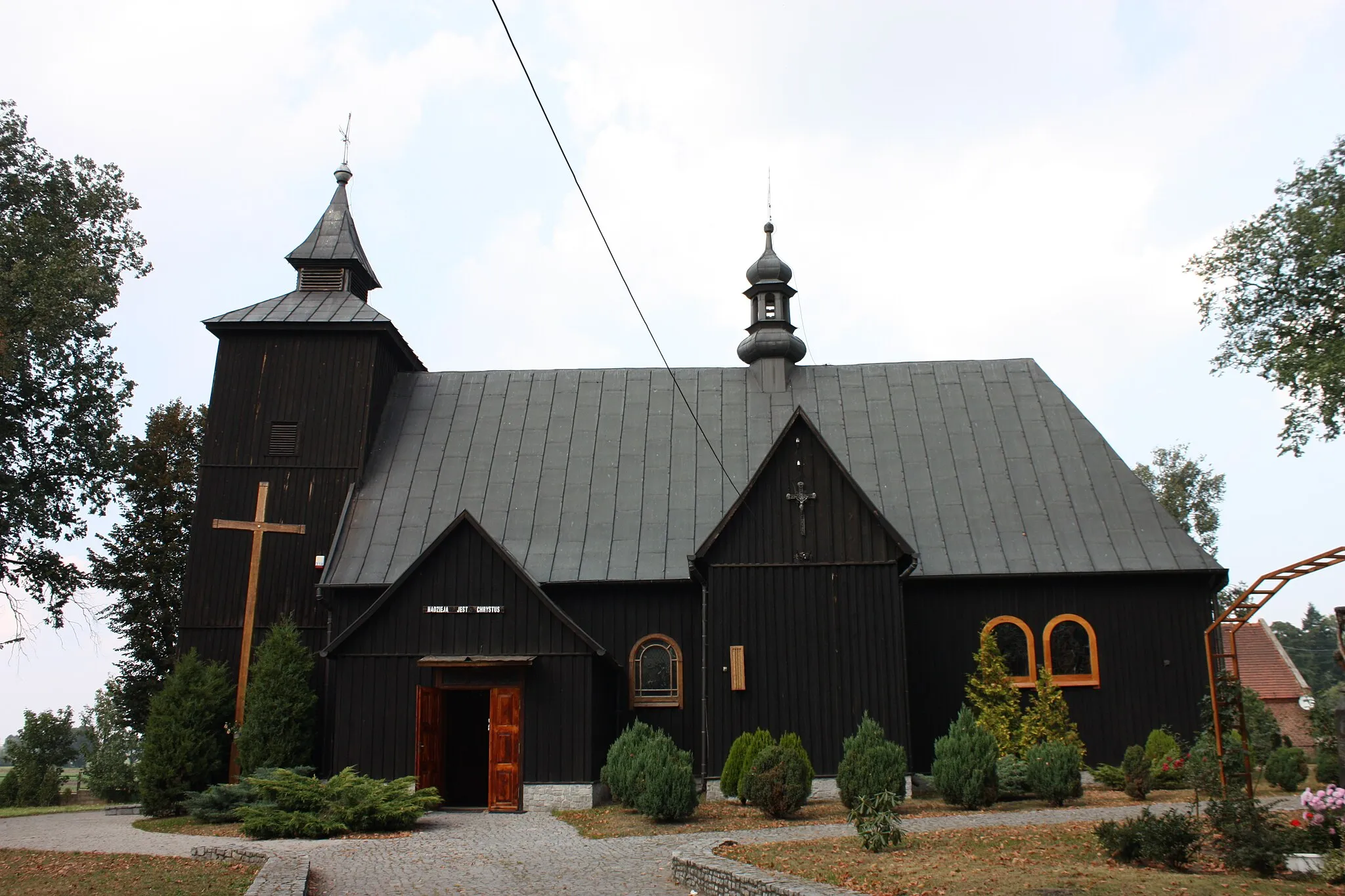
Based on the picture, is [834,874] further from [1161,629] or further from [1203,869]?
[1161,629]

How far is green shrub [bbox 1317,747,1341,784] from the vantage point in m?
17.6

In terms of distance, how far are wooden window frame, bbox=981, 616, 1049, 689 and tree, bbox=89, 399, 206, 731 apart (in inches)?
828

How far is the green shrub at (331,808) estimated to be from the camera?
49.3ft

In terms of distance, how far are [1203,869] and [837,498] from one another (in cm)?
957

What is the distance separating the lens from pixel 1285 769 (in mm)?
18281

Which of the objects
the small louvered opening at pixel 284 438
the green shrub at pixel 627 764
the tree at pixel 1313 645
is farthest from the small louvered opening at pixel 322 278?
the tree at pixel 1313 645

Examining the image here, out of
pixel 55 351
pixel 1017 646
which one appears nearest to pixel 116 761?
pixel 55 351

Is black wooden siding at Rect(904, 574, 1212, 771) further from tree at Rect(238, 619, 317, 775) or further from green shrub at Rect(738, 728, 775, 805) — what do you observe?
tree at Rect(238, 619, 317, 775)

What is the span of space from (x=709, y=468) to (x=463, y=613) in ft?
21.8

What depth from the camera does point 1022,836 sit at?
12.9 m

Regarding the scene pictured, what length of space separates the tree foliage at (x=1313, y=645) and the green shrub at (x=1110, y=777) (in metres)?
72.7

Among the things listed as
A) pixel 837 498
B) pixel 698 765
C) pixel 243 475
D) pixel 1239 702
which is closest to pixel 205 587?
pixel 243 475

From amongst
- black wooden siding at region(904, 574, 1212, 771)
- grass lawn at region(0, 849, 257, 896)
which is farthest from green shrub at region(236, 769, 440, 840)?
black wooden siding at region(904, 574, 1212, 771)

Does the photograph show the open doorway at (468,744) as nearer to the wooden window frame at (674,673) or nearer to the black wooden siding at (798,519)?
the wooden window frame at (674,673)
